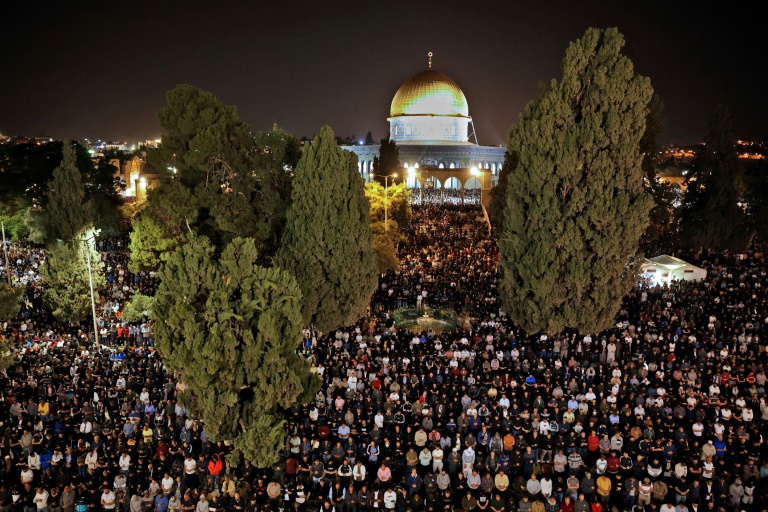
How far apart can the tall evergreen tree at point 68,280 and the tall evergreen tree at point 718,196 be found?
26.6 m

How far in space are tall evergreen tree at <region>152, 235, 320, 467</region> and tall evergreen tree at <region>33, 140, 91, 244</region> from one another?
35.3ft

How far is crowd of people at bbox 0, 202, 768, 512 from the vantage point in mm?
11562

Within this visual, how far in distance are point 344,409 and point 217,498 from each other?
146 inches

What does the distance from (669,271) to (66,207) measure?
73.5 ft

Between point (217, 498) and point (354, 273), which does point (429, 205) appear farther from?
point (217, 498)

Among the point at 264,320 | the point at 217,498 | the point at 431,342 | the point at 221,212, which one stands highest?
the point at 221,212

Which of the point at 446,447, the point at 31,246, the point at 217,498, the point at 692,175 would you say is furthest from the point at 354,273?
the point at 31,246

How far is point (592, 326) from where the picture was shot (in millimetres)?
18281

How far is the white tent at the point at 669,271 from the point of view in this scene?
24.4 meters

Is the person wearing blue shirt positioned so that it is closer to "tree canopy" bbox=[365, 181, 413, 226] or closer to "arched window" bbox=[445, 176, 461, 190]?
"tree canopy" bbox=[365, 181, 413, 226]

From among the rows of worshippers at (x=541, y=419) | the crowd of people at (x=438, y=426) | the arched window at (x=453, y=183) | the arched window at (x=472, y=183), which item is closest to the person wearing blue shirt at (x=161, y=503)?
the crowd of people at (x=438, y=426)

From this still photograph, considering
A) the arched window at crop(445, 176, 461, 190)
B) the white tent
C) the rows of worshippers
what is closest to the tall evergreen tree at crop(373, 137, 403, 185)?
the arched window at crop(445, 176, 461, 190)

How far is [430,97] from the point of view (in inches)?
2950

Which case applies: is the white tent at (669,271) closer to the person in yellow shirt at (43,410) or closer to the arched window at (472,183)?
the person in yellow shirt at (43,410)
